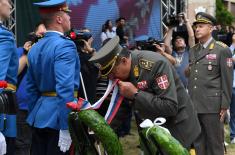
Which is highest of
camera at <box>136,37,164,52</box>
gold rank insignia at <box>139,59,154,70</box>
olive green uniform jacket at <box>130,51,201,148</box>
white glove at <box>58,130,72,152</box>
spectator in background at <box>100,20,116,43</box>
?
gold rank insignia at <box>139,59,154,70</box>

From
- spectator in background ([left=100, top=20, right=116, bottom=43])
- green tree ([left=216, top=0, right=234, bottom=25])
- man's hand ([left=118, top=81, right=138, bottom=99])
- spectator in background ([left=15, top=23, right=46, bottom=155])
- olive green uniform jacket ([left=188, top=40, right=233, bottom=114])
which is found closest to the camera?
man's hand ([left=118, top=81, right=138, bottom=99])

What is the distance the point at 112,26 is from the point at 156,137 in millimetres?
9810

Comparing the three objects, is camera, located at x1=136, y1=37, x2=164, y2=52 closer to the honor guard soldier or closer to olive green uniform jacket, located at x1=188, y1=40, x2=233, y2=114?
Answer: olive green uniform jacket, located at x1=188, y1=40, x2=233, y2=114

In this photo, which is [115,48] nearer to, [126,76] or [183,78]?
[126,76]

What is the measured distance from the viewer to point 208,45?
5371mm

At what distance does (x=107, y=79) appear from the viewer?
360 centimetres

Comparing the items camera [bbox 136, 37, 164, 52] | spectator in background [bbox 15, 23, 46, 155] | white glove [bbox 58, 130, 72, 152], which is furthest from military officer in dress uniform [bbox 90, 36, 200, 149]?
camera [bbox 136, 37, 164, 52]

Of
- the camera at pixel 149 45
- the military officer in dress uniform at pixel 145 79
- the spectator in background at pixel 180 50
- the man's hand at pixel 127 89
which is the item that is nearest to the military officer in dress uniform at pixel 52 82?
the military officer in dress uniform at pixel 145 79

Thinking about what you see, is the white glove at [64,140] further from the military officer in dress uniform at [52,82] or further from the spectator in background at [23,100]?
the spectator in background at [23,100]

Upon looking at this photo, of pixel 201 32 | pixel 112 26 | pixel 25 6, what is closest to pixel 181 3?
pixel 112 26

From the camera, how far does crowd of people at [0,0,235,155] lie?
2.89 meters

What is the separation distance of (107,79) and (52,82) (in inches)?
16.0

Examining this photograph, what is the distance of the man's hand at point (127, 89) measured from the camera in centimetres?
280

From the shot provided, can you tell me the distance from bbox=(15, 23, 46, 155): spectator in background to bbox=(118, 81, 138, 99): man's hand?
1872mm
